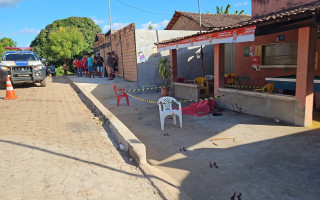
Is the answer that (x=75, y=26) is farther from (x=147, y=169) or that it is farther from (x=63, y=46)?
(x=147, y=169)

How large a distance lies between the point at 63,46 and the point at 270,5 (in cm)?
2518

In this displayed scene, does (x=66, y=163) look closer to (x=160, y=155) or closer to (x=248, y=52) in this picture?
(x=160, y=155)

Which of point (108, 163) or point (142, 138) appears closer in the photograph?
point (108, 163)

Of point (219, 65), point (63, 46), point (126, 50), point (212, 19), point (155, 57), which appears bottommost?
point (219, 65)

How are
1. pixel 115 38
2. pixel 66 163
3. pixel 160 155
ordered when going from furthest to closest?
pixel 115 38 → pixel 160 155 → pixel 66 163

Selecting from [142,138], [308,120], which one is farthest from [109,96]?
[308,120]

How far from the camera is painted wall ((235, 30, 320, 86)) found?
28.9 feet

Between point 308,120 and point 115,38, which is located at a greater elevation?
point 115,38

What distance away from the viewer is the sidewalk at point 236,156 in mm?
3209

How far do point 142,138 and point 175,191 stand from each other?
2.60 m

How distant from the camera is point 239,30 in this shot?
654 cm

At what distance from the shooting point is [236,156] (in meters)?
4.29

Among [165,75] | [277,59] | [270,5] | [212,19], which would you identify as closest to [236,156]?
[277,59]

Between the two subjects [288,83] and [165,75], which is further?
[165,75]
